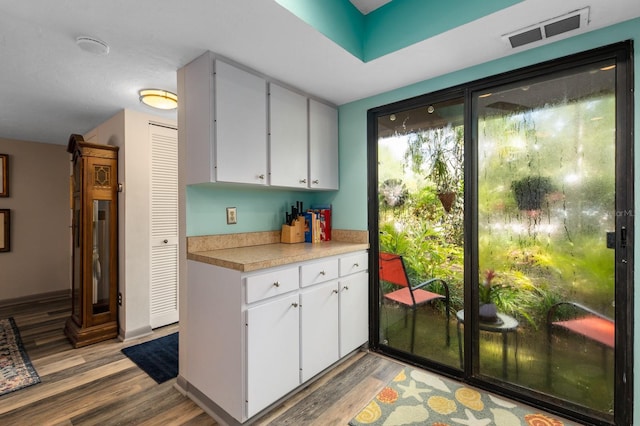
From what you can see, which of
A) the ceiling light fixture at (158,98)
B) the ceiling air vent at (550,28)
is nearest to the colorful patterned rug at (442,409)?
the ceiling air vent at (550,28)

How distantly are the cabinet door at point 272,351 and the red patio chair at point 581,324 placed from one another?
1643 mm

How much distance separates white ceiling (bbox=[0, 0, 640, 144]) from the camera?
150 centimetres

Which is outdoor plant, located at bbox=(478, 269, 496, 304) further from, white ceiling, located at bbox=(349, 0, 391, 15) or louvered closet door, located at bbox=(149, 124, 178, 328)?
louvered closet door, located at bbox=(149, 124, 178, 328)

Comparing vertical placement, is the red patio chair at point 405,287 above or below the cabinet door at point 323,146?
below

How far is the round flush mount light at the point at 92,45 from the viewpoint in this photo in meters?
1.73

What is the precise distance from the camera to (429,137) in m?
2.40

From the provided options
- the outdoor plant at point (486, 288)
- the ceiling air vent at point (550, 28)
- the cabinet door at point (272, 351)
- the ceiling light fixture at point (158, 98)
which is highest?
the ceiling air vent at point (550, 28)

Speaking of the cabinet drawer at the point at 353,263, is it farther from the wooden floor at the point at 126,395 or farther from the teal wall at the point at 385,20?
the teal wall at the point at 385,20

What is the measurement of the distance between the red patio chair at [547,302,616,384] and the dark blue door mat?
2731 millimetres

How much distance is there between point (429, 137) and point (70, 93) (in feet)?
10.00

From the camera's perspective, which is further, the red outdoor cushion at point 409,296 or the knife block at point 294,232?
the knife block at point 294,232

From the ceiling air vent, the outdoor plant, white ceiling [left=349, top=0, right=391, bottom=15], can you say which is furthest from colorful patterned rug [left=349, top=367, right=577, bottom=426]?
white ceiling [left=349, top=0, right=391, bottom=15]

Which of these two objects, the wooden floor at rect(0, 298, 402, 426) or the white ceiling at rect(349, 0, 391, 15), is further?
the white ceiling at rect(349, 0, 391, 15)

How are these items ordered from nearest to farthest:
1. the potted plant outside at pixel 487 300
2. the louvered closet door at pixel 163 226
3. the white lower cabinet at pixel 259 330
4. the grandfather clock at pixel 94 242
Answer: the white lower cabinet at pixel 259 330
the potted plant outside at pixel 487 300
the grandfather clock at pixel 94 242
the louvered closet door at pixel 163 226
